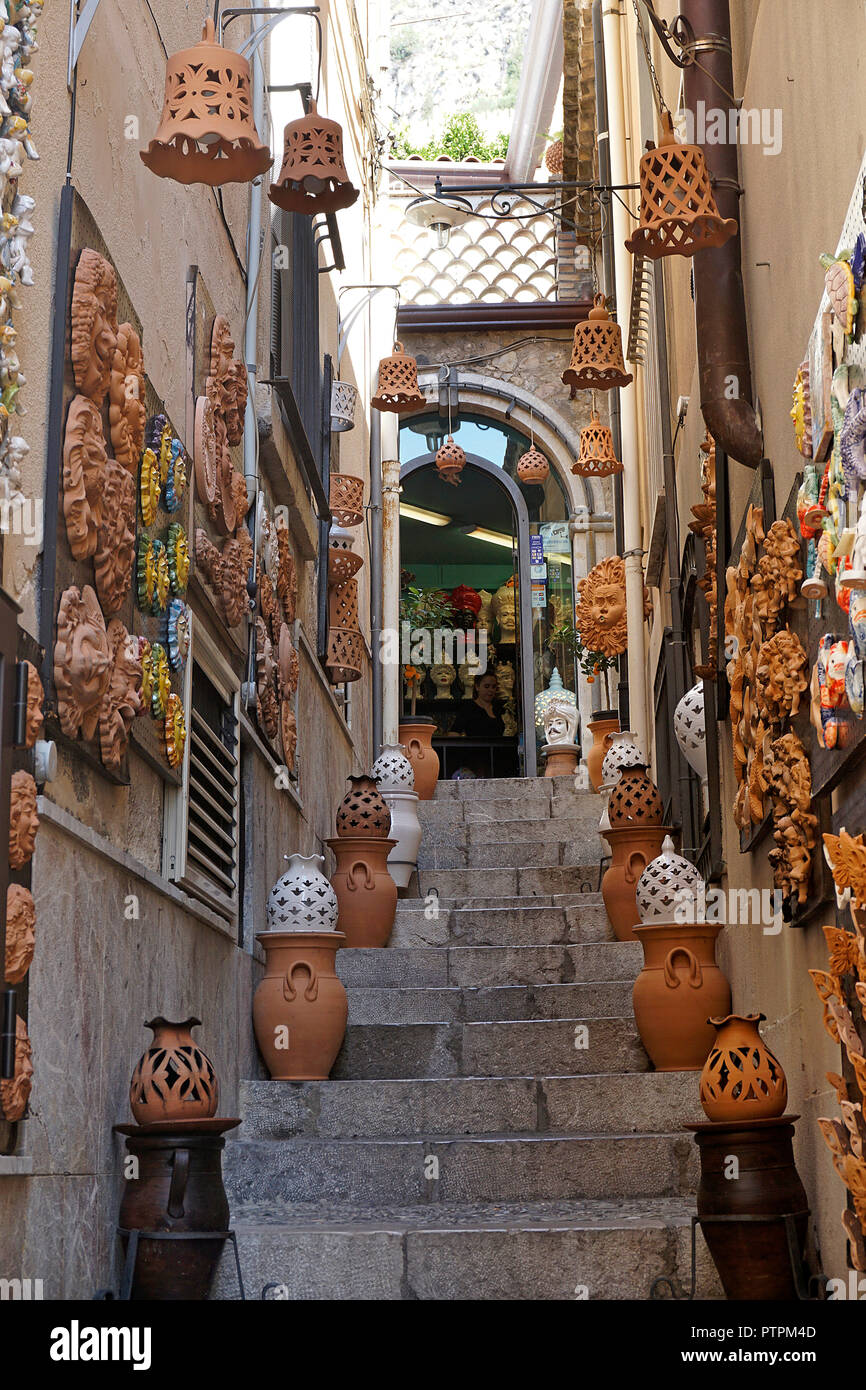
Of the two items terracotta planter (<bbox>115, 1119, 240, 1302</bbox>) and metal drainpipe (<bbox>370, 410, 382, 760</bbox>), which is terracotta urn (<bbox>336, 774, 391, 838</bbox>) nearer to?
terracotta planter (<bbox>115, 1119, 240, 1302</bbox>)

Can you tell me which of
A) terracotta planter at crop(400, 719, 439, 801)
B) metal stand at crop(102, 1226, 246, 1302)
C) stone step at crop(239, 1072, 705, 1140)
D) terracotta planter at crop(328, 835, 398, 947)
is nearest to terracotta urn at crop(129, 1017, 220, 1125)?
metal stand at crop(102, 1226, 246, 1302)

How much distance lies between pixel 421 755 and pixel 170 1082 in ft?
20.0

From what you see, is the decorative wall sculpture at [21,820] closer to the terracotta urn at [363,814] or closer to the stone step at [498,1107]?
the stone step at [498,1107]

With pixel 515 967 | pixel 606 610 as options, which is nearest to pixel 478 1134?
pixel 515 967

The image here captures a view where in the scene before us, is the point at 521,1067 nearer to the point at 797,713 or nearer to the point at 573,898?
the point at 573,898

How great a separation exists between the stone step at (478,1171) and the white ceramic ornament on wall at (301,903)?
932 mm

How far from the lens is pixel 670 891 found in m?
5.64

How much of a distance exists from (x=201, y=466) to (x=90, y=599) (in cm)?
152

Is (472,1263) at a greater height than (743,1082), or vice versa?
(743,1082)

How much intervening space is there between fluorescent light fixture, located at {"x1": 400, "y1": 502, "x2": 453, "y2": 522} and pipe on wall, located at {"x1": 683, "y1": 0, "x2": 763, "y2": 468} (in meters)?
10.5

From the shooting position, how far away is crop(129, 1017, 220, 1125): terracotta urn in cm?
359

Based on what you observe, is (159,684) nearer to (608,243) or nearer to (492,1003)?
(492,1003)

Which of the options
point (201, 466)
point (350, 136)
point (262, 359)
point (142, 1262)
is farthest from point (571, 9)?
point (142, 1262)
